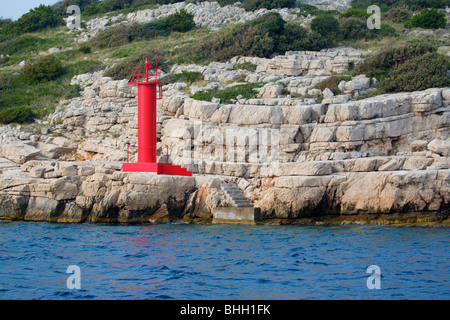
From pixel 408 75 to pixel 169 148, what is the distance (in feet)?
32.0

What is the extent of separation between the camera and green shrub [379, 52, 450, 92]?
73.3ft

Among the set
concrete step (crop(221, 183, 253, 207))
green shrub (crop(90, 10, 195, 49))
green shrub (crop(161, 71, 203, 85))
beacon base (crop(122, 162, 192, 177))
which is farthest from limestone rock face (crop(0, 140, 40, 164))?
green shrub (crop(90, 10, 195, 49))

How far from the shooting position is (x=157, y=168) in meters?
18.9

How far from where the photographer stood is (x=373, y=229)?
17047 mm

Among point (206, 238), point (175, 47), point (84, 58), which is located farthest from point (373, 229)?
point (84, 58)

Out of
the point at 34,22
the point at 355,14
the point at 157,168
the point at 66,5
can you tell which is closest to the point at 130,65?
the point at 157,168

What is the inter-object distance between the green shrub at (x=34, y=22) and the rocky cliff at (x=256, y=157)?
2134 cm

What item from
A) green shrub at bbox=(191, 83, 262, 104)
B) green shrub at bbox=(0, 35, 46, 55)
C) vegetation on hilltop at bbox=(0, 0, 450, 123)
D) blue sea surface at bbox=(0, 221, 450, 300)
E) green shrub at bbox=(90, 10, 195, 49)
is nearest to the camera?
blue sea surface at bbox=(0, 221, 450, 300)

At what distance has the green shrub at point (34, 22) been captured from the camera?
43.7 m

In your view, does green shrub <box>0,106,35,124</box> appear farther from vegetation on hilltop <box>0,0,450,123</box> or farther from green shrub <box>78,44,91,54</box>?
green shrub <box>78,44,91,54</box>

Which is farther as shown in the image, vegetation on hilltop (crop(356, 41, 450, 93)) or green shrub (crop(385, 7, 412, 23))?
green shrub (crop(385, 7, 412, 23))

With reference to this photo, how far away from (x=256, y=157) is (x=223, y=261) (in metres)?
7.27

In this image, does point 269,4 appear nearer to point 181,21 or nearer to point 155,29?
point 181,21

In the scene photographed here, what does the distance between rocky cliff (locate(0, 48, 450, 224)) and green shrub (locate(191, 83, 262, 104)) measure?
413 millimetres
